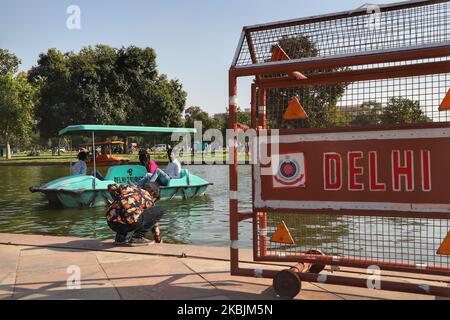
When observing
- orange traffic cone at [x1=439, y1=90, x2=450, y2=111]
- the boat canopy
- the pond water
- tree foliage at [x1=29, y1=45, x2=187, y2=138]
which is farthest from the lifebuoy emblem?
tree foliage at [x1=29, y1=45, x2=187, y2=138]

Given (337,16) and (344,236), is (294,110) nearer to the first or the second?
(337,16)

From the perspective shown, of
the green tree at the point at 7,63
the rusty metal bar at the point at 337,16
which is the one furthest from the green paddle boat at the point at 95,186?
the green tree at the point at 7,63

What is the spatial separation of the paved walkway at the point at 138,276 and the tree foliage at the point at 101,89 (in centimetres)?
3857

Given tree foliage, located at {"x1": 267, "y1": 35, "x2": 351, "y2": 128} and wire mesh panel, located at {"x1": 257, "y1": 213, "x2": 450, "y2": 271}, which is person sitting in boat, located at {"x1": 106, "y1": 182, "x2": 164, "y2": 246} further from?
tree foliage, located at {"x1": 267, "y1": 35, "x2": 351, "y2": 128}

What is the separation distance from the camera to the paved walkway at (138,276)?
474cm

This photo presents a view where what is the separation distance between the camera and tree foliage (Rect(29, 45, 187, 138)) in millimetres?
44469

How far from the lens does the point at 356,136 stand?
4.29 meters

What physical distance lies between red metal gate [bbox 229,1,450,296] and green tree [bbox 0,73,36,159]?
56.9 meters

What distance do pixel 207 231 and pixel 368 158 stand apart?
7233mm

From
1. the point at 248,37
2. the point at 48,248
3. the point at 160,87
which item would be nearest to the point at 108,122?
the point at 160,87

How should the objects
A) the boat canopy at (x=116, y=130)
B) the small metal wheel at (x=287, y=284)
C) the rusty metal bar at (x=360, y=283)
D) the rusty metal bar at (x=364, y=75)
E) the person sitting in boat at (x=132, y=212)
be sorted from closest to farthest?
the rusty metal bar at (x=360, y=283)
the rusty metal bar at (x=364, y=75)
the small metal wheel at (x=287, y=284)
the person sitting in boat at (x=132, y=212)
the boat canopy at (x=116, y=130)

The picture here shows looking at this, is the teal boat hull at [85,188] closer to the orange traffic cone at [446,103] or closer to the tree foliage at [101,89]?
the orange traffic cone at [446,103]

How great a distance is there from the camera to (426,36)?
172 inches
